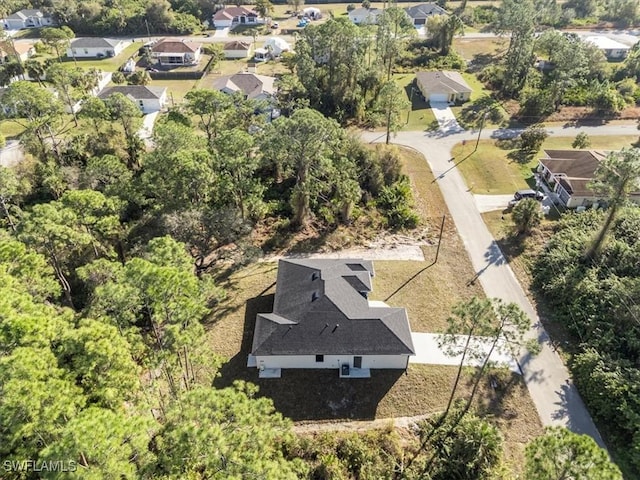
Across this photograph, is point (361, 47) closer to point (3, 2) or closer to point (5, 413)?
point (5, 413)

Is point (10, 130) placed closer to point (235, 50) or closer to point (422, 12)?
point (235, 50)

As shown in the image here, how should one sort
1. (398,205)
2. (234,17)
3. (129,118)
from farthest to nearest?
(234,17)
(129,118)
(398,205)

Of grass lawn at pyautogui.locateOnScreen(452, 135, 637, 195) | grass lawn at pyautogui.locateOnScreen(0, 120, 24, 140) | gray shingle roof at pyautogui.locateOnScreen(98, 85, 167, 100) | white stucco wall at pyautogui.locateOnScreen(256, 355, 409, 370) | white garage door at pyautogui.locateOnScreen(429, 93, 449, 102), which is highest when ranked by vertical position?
gray shingle roof at pyautogui.locateOnScreen(98, 85, 167, 100)

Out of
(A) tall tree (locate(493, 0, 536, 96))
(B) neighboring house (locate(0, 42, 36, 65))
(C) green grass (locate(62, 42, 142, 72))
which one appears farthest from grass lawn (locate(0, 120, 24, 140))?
(A) tall tree (locate(493, 0, 536, 96))

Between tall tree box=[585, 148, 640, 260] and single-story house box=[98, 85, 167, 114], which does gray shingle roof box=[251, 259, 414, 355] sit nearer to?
tall tree box=[585, 148, 640, 260]

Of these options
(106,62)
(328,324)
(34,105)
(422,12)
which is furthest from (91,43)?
(328,324)

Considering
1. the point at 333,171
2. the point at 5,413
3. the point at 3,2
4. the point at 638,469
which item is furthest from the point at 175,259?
the point at 3,2

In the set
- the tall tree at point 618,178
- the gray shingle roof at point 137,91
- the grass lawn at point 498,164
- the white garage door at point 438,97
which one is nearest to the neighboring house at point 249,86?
the gray shingle roof at point 137,91
